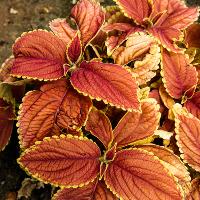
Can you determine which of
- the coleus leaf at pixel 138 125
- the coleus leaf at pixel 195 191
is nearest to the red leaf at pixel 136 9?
the coleus leaf at pixel 138 125

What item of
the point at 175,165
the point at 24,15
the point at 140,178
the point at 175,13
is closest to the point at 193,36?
the point at 175,13

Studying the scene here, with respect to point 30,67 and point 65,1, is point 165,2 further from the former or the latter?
point 65,1

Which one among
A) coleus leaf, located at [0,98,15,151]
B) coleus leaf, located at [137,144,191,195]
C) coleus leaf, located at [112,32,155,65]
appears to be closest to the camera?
coleus leaf, located at [137,144,191,195]

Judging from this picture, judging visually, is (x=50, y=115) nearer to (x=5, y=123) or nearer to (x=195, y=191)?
(x=5, y=123)

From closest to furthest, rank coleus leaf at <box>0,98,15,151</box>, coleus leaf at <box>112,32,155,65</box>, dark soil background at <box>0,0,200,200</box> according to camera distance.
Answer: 1. coleus leaf at <box>112,32,155,65</box>
2. coleus leaf at <box>0,98,15,151</box>
3. dark soil background at <box>0,0,200,200</box>

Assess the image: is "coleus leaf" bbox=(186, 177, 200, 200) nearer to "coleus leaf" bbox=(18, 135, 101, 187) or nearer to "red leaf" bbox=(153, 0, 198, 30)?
"coleus leaf" bbox=(18, 135, 101, 187)

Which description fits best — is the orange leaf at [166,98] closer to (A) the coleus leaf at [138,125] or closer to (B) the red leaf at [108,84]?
(A) the coleus leaf at [138,125]

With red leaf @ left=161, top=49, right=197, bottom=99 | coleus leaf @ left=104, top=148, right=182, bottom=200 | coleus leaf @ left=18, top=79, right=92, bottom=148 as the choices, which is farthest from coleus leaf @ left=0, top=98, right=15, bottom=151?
red leaf @ left=161, top=49, right=197, bottom=99
